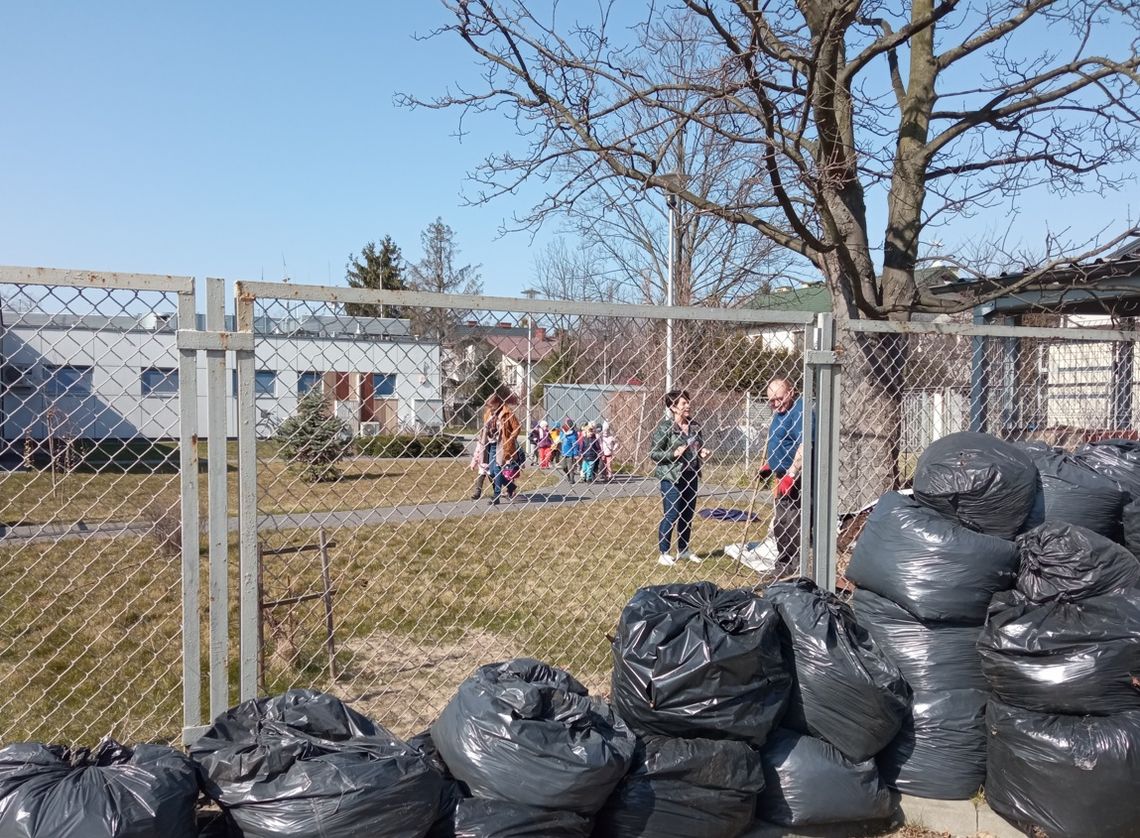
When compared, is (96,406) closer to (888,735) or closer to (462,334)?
(462,334)

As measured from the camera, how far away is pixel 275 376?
2.62m

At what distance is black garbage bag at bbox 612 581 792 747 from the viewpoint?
271 centimetres

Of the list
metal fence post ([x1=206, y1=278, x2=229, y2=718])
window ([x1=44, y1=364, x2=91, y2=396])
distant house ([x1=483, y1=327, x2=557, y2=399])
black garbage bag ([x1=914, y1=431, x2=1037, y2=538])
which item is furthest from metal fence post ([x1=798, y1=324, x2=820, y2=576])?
window ([x1=44, y1=364, x2=91, y2=396])

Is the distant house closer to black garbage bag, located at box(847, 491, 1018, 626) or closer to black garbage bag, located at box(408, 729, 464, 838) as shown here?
black garbage bag, located at box(408, 729, 464, 838)

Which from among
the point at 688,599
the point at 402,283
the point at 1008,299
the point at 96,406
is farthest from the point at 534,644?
the point at 402,283

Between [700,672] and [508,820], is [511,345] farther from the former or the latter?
[508,820]

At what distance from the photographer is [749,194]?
612cm

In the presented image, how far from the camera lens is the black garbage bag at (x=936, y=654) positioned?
10.5ft

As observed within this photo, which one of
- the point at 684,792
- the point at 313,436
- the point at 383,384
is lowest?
the point at 684,792

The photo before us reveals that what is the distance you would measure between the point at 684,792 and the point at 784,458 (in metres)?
2.39

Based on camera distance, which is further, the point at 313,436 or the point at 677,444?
the point at 677,444

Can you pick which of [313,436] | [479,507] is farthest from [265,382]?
[479,507]

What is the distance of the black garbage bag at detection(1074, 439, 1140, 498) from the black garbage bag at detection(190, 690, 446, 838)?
3270 mm

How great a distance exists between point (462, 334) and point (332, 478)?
75 cm
